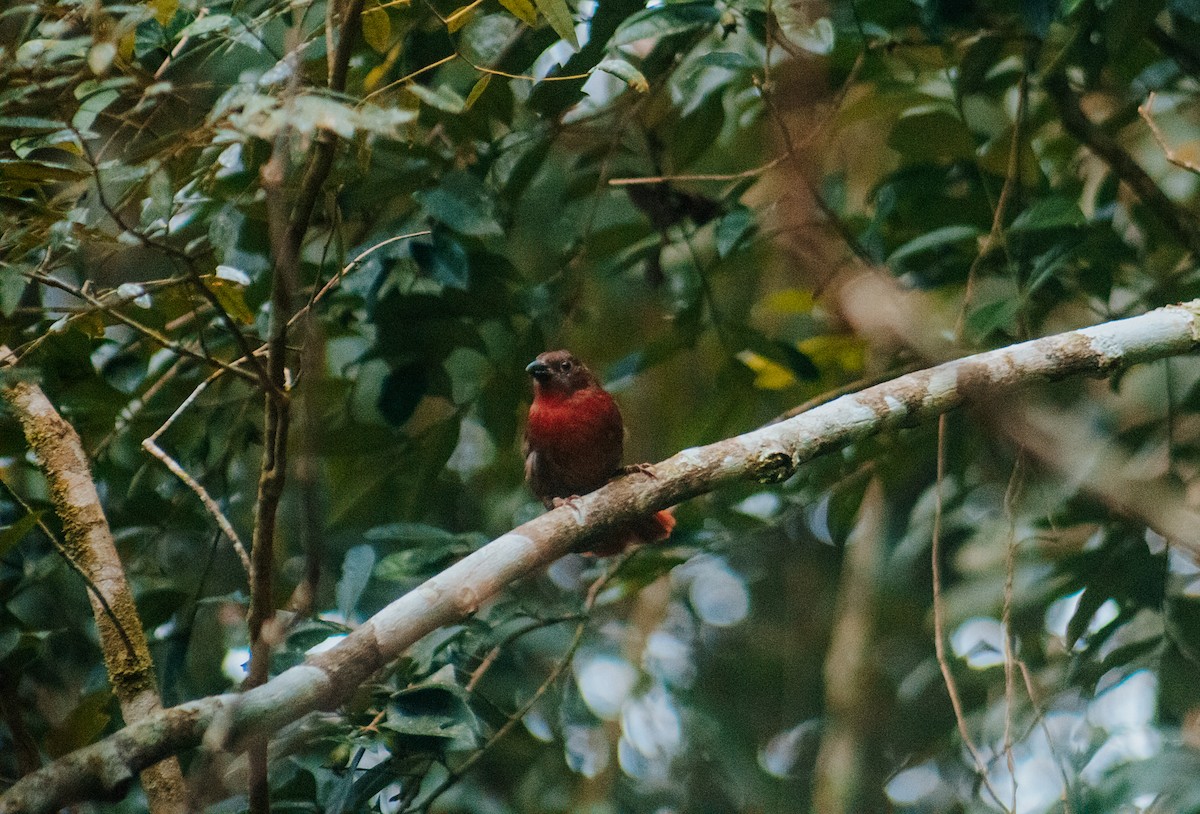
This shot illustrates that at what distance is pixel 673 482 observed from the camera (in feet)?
8.66

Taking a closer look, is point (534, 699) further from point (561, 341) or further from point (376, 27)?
point (376, 27)

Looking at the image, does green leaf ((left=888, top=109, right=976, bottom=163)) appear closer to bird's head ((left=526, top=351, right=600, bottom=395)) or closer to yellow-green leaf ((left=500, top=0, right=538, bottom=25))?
bird's head ((left=526, top=351, right=600, bottom=395))

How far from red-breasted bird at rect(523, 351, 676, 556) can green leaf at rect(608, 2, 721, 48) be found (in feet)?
3.69

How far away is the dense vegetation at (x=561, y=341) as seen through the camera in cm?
239

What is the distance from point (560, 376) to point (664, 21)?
4.28 feet

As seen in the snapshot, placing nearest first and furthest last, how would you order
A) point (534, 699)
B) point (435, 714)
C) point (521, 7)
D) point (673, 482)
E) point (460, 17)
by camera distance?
point (521, 7) < point (435, 714) < point (460, 17) < point (673, 482) < point (534, 699)

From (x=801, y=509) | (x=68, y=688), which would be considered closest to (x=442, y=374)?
(x=801, y=509)

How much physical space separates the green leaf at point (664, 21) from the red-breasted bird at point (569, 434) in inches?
44.3

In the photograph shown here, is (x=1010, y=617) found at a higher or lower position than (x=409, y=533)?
lower

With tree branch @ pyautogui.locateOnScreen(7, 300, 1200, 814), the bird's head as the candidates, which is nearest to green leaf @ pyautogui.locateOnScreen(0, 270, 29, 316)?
tree branch @ pyautogui.locateOnScreen(7, 300, 1200, 814)

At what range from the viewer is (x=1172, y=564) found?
3.78 metres

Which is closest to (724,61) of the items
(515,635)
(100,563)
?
(515,635)

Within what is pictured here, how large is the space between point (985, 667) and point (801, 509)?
0.85m

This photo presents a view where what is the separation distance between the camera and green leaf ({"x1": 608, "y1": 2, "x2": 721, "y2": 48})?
2.84m
